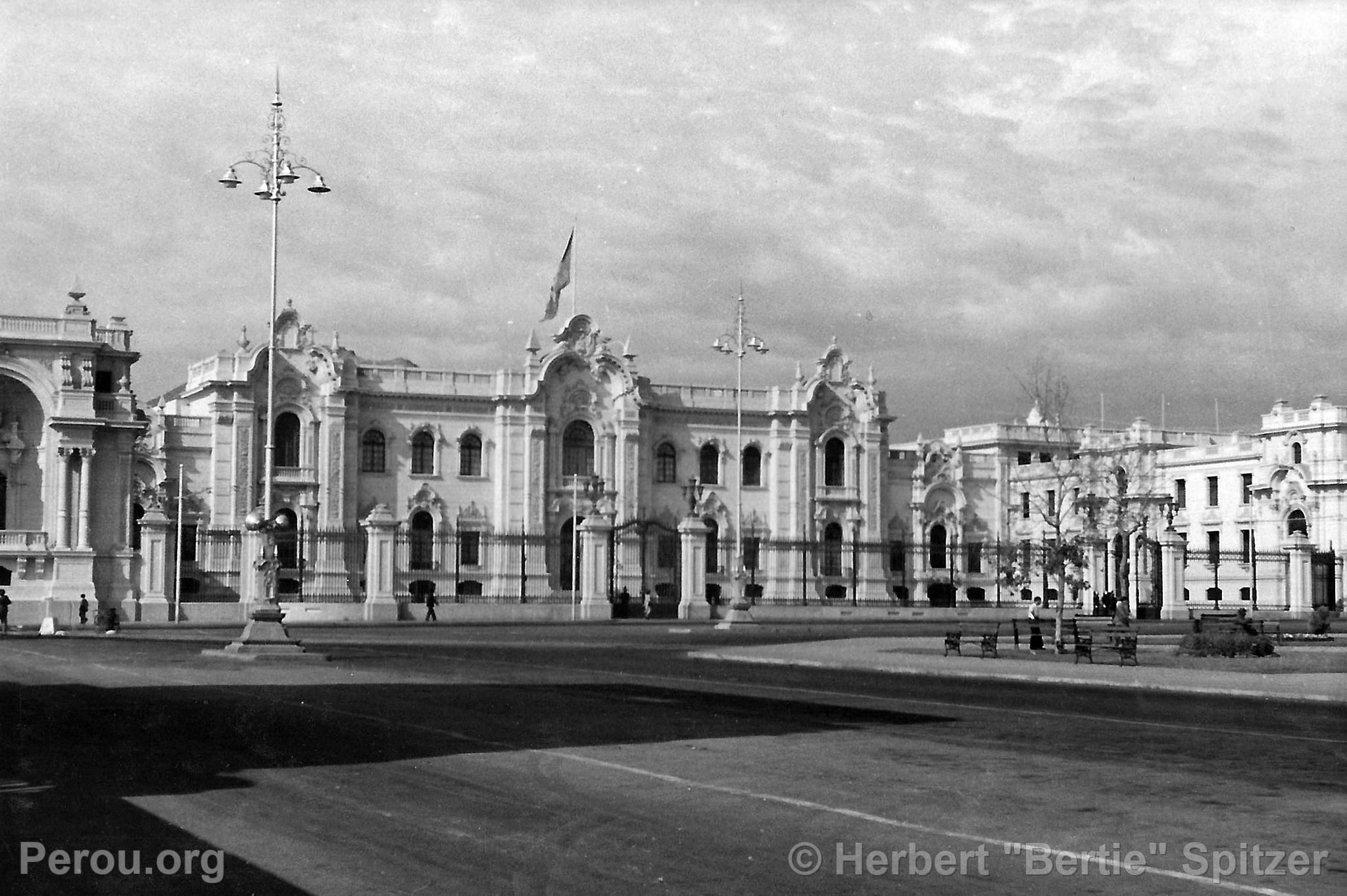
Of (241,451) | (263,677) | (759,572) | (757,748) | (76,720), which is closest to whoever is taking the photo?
(757,748)

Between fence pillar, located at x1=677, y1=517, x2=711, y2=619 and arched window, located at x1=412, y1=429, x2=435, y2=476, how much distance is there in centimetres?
2088

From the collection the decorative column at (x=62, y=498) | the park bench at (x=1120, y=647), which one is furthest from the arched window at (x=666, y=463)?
the park bench at (x=1120, y=647)

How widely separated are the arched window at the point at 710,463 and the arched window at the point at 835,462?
5930 millimetres

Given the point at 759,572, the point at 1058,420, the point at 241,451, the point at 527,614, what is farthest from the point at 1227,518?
the point at 241,451

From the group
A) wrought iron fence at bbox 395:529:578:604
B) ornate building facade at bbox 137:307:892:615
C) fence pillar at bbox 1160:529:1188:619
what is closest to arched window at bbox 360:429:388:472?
ornate building facade at bbox 137:307:892:615

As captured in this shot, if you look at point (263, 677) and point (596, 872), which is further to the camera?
point (263, 677)

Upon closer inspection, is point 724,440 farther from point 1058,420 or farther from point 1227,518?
point 1058,420

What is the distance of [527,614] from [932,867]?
52.8 meters

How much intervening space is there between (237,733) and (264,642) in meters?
16.9

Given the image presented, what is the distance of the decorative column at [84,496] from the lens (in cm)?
6103

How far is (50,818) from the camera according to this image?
1142cm

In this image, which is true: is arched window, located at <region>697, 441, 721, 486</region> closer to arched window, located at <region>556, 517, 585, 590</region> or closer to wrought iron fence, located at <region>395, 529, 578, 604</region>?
arched window, located at <region>556, 517, 585, 590</region>

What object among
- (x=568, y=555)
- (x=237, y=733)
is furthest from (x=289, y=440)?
(x=237, y=733)

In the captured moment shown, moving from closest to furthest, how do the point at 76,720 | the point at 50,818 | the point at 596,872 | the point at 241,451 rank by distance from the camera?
the point at 596,872, the point at 50,818, the point at 76,720, the point at 241,451
